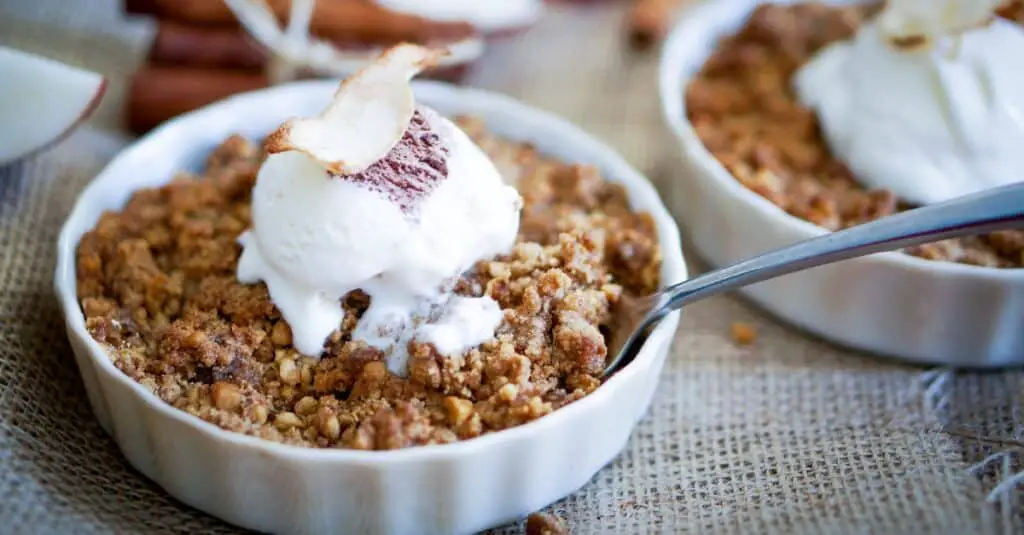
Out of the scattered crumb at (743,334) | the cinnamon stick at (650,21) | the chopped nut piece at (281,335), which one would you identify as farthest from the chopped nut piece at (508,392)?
the cinnamon stick at (650,21)

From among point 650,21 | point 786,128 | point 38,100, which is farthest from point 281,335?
point 650,21

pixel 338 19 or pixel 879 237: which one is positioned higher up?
pixel 879 237

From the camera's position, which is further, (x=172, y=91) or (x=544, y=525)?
(x=172, y=91)

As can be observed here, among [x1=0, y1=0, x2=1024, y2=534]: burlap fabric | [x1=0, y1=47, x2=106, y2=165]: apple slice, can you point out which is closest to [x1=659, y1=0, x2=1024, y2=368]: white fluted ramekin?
[x1=0, y1=0, x2=1024, y2=534]: burlap fabric

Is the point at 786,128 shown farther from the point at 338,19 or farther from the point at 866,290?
the point at 338,19

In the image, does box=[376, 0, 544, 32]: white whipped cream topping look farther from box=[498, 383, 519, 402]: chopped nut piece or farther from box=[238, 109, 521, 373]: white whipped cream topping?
box=[498, 383, 519, 402]: chopped nut piece

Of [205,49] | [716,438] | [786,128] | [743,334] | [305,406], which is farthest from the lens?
[205,49]
